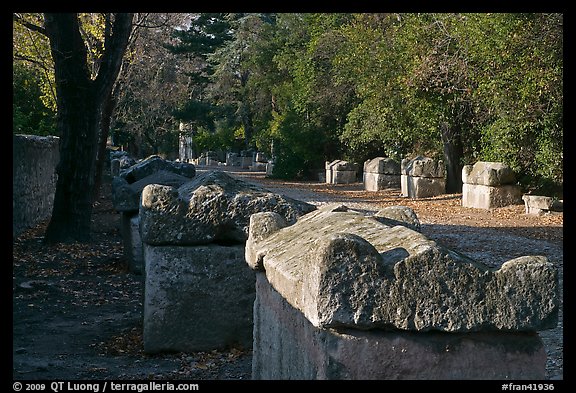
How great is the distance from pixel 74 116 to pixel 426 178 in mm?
12744

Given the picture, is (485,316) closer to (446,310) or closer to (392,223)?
(446,310)

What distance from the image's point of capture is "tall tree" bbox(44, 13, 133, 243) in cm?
1363

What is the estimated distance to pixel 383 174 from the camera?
93.1 feet

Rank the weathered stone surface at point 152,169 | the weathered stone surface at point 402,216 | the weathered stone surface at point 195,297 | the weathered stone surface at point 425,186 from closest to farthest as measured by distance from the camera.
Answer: the weathered stone surface at point 402,216, the weathered stone surface at point 195,297, the weathered stone surface at point 152,169, the weathered stone surface at point 425,186

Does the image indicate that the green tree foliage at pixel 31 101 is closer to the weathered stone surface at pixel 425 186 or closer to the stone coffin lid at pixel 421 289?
the weathered stone surface at pixel 425 186

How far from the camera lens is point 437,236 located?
15086mm

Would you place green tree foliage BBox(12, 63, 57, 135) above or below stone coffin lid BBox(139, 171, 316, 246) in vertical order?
above

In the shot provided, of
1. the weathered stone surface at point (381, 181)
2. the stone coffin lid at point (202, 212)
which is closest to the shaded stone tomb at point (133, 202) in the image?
the stone coffin lid at point (202, 212)

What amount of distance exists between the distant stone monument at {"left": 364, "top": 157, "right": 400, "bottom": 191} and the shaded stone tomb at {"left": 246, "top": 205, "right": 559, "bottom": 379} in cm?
2480

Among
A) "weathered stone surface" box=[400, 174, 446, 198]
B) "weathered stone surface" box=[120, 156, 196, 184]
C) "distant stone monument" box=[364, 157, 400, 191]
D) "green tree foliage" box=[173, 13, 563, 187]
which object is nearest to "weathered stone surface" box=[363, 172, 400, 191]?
"distant stone monument" box=[364, 157, 400, 191]

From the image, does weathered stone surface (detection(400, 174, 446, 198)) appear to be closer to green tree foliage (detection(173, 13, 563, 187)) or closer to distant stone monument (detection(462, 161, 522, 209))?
green tree foliage (detection(173, 13, 563, 187))

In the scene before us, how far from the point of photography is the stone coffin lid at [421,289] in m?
3.41

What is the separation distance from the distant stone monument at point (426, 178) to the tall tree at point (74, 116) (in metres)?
12.0
